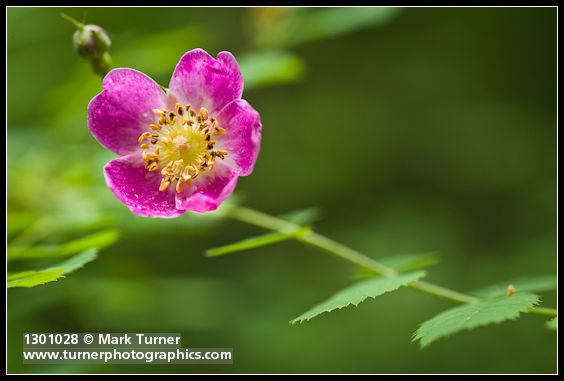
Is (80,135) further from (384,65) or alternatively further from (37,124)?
(384,65)

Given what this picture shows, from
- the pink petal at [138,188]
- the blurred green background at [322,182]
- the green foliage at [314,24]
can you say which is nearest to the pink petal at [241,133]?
the pink petal at [138,188]

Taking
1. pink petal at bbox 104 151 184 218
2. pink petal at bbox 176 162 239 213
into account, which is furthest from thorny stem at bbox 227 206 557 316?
pink petal at bbox 104 151 184 218

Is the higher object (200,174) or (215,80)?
(215,80)

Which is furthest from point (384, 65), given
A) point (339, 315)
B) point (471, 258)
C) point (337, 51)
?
point (339, 315)

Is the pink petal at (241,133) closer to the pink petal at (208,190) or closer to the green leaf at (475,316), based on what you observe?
the pink petal at (208,190)

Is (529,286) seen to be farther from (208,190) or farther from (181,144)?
(181,144)

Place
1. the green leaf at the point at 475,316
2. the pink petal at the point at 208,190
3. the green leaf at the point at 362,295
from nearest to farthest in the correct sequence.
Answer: the green leaf at the point at 475,316
the green leaf at the point at 362,295
the pink petal at the point at 208,190

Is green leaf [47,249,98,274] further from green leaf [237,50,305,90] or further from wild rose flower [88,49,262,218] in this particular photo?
green leaf [237,50,305,90]
